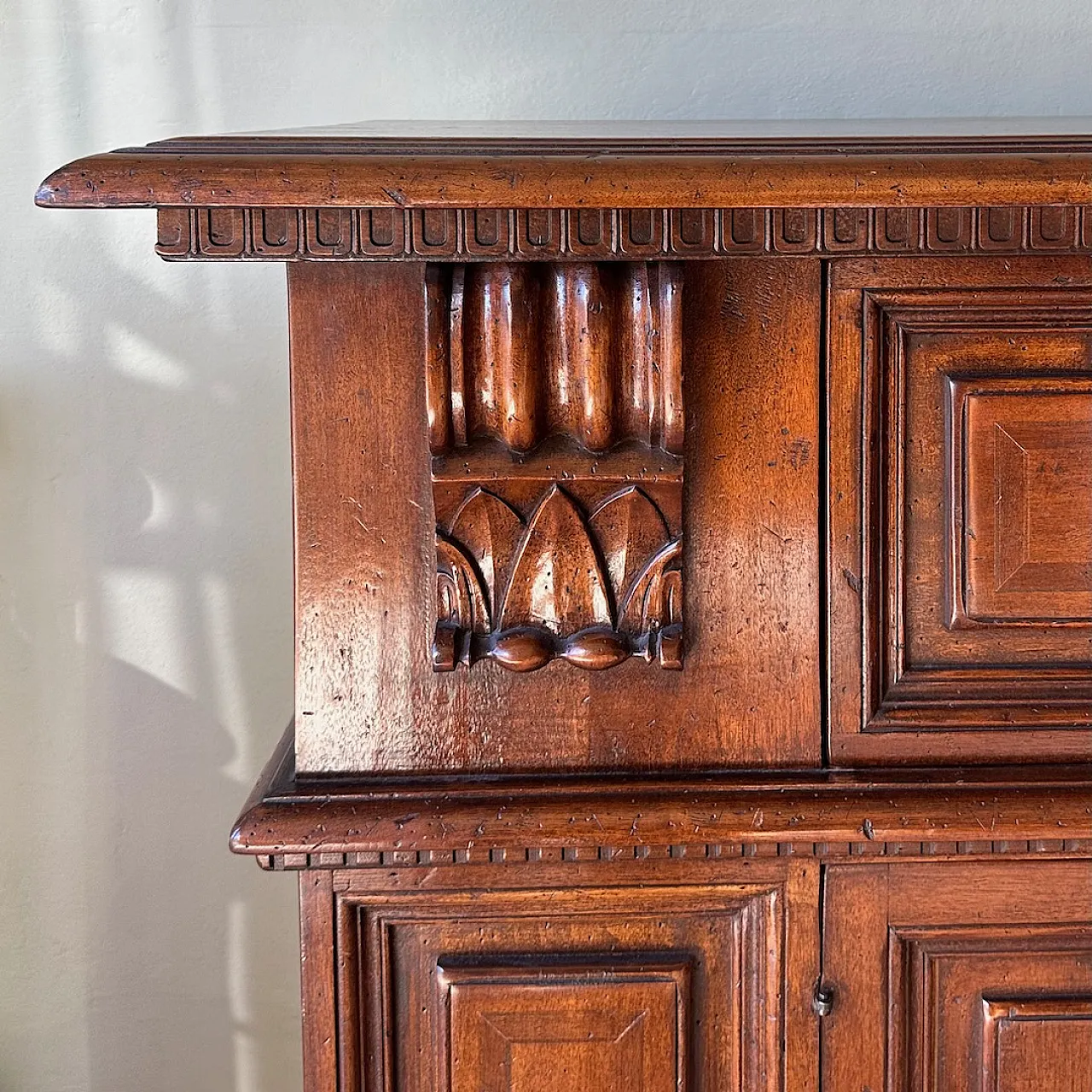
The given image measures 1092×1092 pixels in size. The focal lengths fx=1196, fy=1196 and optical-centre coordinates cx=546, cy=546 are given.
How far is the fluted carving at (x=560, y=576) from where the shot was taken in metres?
0.71

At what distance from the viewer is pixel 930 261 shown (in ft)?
2.33

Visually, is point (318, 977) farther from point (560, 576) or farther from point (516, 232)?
point (516, 232)

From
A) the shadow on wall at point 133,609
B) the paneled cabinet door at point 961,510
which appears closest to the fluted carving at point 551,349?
the paneled cabinet door at point 961,510

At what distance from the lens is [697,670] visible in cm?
73

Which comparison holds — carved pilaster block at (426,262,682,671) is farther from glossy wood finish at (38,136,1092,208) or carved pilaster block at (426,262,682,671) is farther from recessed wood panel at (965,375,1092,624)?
recessed wood panel at (965,375,1092,624)

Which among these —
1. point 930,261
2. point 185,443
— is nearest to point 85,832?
point 185,443

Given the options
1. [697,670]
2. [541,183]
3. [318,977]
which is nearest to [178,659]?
[318,977]

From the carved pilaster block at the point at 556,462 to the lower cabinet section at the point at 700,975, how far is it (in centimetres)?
15

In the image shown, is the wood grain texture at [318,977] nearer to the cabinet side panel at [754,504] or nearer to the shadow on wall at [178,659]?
the cabinet side panel at [754,504]

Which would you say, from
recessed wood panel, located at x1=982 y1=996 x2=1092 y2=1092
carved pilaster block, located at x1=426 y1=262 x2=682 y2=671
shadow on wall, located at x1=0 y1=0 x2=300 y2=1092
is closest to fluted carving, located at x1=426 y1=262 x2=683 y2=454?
carved pilaster block, located at x1=426 y1=262 x2=682 y2=671

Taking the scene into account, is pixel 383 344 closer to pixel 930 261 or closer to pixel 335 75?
pixel 930 261

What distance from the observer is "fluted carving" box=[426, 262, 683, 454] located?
679 millimetres

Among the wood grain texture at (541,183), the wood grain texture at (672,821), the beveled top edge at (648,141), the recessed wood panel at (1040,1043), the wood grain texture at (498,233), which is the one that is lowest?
the recessed wood panel at (1040,1043)

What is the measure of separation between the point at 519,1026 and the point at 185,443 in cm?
73
